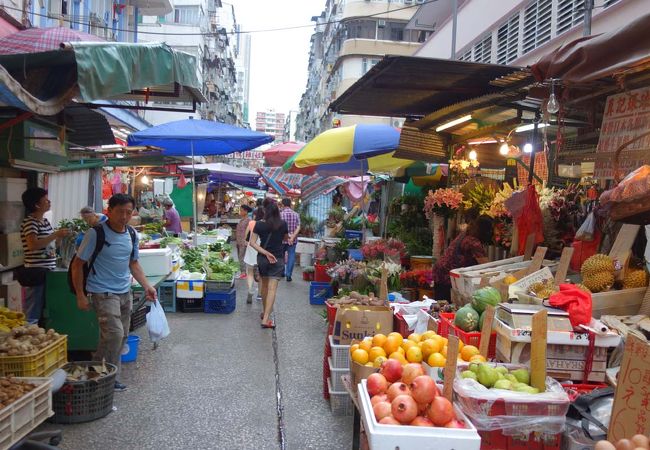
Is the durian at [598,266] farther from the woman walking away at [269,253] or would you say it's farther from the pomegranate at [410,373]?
the woman walking away at [269,253]

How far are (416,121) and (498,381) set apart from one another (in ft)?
17.2

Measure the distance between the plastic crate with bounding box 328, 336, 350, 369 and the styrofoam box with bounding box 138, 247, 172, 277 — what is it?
160 inches

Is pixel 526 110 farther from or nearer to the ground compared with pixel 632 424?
farther from the ground

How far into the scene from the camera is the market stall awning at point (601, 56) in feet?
9.06

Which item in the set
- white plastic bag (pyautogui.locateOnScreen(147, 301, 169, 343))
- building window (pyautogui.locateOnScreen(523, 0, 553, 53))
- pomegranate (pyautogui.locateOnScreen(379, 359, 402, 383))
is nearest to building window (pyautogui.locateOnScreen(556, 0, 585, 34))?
building window (pyautogui.locateOnScreen(523, 0, 553, 53))

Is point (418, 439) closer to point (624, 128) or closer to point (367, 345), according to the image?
point (367, 345)

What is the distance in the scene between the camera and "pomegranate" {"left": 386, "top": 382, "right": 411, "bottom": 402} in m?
2.94

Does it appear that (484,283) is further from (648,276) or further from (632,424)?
(632,424)

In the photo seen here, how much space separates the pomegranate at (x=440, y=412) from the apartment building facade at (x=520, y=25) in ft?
16.4

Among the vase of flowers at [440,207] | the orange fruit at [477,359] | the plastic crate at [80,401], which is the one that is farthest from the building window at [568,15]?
the plastic crate at [80,401]

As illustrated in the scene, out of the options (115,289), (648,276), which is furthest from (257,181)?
(648,276)

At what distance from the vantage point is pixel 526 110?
5766mm

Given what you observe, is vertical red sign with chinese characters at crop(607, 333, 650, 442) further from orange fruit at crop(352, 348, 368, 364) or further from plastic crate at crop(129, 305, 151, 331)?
plastic crate at crop(129, 305, 151, 331)

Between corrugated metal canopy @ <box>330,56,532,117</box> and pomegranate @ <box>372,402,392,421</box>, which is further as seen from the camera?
corrugated metal canopy @ <box>330,56,532,117</box>
